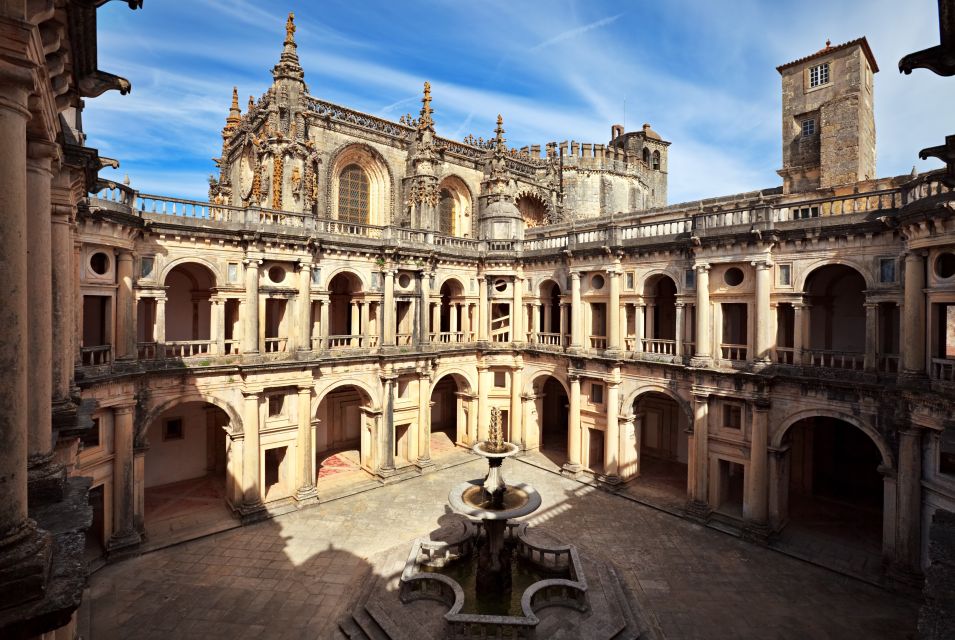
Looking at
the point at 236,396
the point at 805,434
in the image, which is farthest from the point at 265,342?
the point at 805,434

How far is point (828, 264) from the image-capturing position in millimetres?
19562

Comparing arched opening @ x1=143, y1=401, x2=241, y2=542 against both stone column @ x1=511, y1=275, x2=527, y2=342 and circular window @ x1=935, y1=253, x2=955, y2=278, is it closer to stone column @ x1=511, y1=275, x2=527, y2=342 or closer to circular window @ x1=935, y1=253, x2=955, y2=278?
stone column @ x1=511, y1=275, x2=527, y2=342

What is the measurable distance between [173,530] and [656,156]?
45.5 m

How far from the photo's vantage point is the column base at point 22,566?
472 centimetres

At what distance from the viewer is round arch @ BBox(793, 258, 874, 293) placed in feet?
59.4

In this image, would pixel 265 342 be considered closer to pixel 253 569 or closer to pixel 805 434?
pixel 253 569

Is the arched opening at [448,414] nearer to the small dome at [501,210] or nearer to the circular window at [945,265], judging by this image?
the small dome at [501,210]

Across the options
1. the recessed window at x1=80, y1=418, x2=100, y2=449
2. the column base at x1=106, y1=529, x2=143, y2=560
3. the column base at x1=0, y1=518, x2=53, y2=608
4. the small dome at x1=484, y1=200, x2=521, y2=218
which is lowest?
the column base at x1=106, y1=529, x2=143, y2=560

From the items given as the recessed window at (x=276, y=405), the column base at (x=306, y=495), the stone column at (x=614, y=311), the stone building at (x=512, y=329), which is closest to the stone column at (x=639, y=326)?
the stone building at (x=512, y=329)

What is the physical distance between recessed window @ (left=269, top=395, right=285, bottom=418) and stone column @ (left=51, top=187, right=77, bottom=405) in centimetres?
1310

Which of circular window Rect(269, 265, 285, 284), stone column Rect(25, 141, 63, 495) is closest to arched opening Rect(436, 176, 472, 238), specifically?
circular window Rect(269, 265, 285, 284)

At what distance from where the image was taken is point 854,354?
1852 cm

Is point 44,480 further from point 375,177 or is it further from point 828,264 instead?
point 375,177

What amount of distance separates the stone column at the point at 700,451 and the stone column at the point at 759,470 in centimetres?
186
